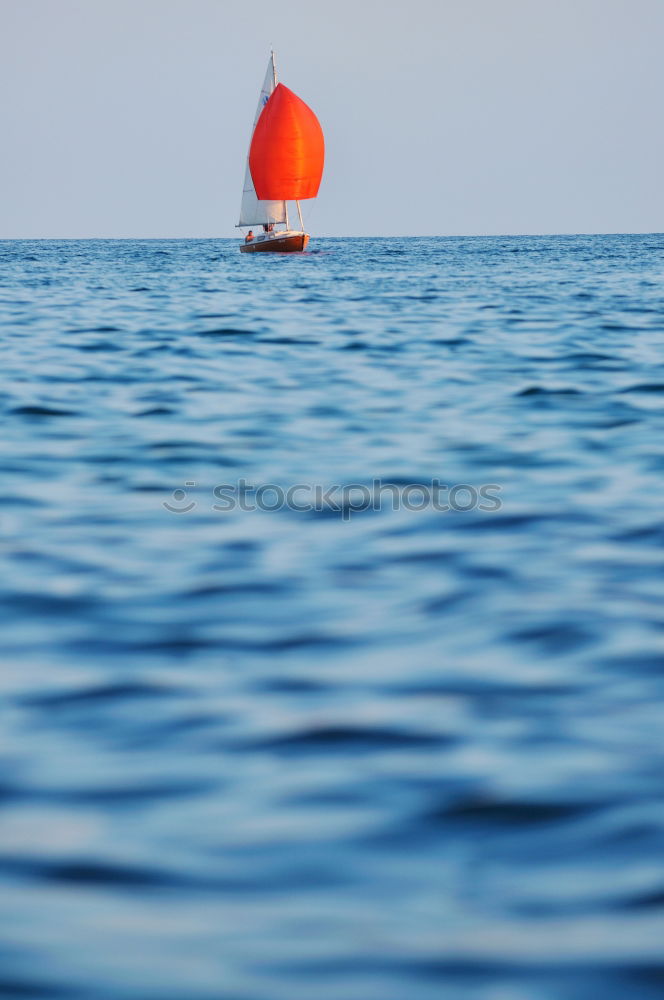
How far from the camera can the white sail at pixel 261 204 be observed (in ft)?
193

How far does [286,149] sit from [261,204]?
495cm

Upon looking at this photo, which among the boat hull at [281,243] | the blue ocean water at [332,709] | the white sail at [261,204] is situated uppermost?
the white sail at [261,204]

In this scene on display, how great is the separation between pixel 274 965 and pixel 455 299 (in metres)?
23.9

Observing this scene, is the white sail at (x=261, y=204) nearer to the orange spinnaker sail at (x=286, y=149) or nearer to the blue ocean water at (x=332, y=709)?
the orange spinnaker sail at (x=286, y=149)

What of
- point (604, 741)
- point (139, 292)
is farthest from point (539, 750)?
point (139, 292)

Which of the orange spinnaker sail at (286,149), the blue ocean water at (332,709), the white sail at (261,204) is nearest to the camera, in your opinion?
the blue ocean water at (332,709)

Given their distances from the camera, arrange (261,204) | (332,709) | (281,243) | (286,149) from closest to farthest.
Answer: (332,709) → (286,149) → (281,243) → (261,204)

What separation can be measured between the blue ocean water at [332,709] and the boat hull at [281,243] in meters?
50.8

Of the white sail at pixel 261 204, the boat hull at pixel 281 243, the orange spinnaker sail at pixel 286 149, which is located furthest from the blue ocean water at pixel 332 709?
the white sail at pixel 261 204

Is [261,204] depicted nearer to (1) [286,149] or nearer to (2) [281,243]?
(2) [281,243]

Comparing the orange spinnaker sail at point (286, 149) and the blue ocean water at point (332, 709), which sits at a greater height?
the orange spinnaker sail at point (286, 149)

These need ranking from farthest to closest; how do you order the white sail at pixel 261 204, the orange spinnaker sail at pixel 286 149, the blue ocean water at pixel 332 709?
the white sail at pixel 261 204 < the orange spinnaker sail at pixel 286 149 < the blue ocean water at pixel 332 709

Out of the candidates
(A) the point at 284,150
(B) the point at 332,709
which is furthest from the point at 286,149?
(B) the point at 332,709

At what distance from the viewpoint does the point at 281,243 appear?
59812 millimetres
